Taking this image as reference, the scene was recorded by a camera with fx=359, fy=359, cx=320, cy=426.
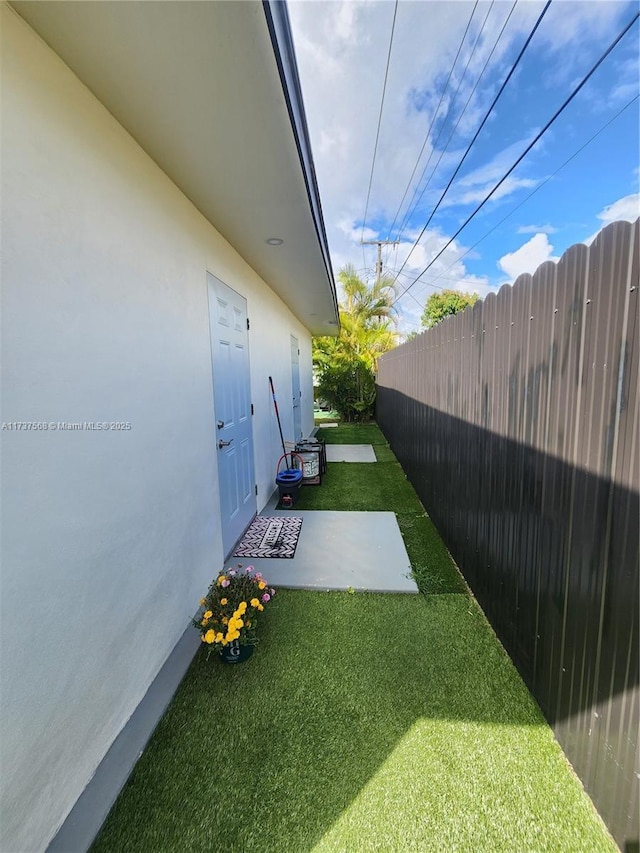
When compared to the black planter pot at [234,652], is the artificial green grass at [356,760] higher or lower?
lower

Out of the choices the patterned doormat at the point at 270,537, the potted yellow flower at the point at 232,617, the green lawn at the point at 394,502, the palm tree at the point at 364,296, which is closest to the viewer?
the potted yellow flower at the point at 232,617

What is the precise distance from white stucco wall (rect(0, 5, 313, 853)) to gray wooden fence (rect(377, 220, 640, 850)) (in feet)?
5.96

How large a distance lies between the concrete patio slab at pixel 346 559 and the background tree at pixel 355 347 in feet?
26.6

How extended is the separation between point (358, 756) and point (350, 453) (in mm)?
5783

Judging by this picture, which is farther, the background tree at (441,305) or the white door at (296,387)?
the background tree at (441,305)

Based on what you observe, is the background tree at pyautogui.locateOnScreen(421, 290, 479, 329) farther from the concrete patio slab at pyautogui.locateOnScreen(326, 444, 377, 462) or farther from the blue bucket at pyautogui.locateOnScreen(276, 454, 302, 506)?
the blue bucket at pyautogui.locateOnScreen(276, 454, 302, 506)

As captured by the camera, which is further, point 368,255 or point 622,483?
point 368,255

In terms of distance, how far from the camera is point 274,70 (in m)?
1.32

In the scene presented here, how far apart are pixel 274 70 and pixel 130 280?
1038 millimetres

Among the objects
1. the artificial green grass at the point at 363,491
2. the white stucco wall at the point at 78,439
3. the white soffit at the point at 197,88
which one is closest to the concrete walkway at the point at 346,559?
the artificial green grass at the point at 363,491

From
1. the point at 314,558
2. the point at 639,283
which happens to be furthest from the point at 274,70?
the point at 314,558

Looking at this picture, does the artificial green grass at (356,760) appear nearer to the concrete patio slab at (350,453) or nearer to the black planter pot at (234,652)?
the black planter pot at (234,652)

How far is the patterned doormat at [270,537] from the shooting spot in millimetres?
3166

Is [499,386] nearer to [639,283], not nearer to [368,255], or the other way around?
[639,283]
